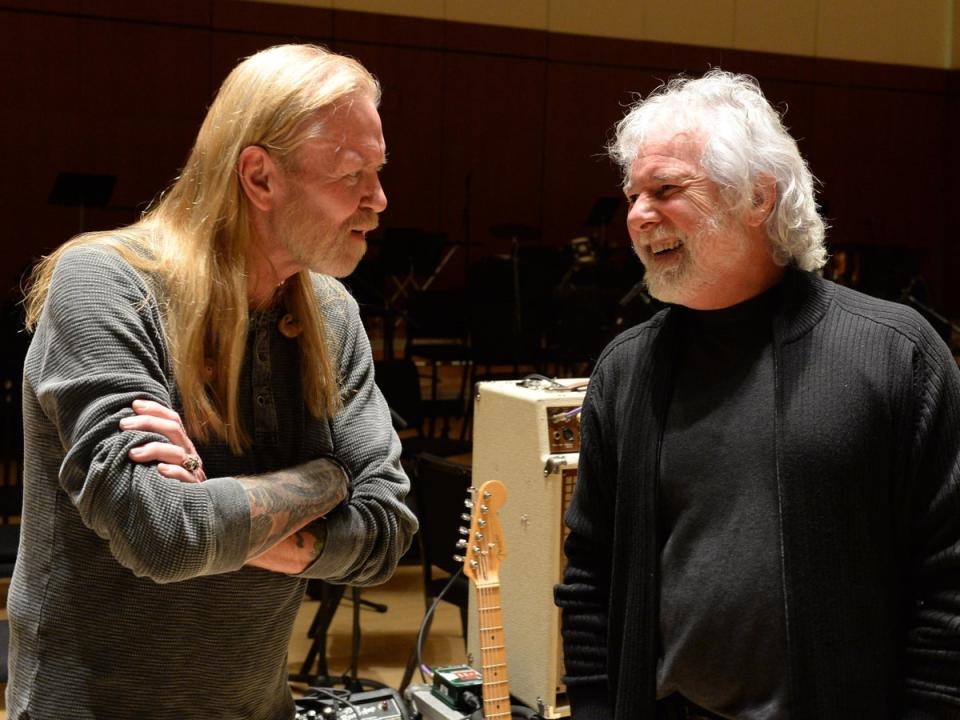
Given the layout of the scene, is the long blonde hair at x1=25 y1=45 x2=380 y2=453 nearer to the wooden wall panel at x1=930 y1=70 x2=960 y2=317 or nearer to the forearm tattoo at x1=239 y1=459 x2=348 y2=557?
the forearm tattoo at x1=239 y1=459 x2=348 y2=557

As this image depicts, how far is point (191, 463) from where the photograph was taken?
1.44m

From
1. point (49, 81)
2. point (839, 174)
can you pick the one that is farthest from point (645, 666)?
point (839, 174)

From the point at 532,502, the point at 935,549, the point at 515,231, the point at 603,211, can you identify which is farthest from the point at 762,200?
the point at 603,211

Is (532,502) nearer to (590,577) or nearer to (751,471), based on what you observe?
(590,577)

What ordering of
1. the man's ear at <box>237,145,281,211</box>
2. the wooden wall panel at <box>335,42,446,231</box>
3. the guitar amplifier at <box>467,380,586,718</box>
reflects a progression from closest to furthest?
the man's ear at <box>237,145,281,211</box> < the guitar amplifier at <box>467,380,586,718</box> < the wooden wall panel at <box>335,42,446,231</box>

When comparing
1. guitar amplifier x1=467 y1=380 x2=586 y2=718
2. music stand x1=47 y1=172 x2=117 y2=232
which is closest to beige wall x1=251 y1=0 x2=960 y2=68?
music stand x1=47 y1=172 x2=117 y2=232

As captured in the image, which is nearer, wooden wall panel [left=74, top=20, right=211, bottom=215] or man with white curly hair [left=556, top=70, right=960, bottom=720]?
man with white curly hair [left=556, top=70, right=960, bottom=720]

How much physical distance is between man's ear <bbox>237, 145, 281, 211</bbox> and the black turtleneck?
740 mm

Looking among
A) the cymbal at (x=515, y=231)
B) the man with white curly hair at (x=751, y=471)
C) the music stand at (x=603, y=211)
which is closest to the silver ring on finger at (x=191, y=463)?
the man with white curly hair at (x=751, y=471)

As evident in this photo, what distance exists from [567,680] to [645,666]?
23 cm

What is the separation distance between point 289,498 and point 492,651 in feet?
3.60

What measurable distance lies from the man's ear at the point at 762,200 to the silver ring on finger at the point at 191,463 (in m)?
0.97

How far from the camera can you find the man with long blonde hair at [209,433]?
4.59ft

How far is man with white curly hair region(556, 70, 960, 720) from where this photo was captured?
1.65m
